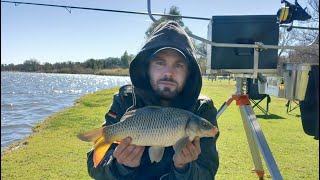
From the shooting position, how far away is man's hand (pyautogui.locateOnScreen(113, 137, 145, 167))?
1.94 metres

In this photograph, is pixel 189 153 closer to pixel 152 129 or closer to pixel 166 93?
pixel 152 129

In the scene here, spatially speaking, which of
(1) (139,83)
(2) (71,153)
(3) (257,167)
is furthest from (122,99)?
(2) (71,153)

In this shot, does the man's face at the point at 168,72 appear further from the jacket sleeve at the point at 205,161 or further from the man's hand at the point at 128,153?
the man's hand at the point at 128,153

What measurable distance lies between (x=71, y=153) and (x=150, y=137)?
11.7ft

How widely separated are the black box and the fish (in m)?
0.75

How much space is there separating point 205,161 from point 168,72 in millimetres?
626

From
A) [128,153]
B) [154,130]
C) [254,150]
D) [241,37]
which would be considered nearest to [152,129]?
[154,130]

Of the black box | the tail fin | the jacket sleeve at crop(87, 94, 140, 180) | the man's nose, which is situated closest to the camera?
the tail fin

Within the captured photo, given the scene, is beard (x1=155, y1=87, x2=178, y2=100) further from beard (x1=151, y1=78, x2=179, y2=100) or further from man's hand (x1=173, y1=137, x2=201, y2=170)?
man's hand (x1=173, y1=137, x2=201, y2=170)

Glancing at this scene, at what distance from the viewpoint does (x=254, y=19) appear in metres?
2.42

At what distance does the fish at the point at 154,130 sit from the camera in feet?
6.00

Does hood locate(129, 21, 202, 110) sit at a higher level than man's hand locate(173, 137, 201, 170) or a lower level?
higher

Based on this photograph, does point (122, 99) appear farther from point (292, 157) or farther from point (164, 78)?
point (292, 157)

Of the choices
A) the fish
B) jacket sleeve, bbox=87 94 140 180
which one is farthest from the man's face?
the fish
